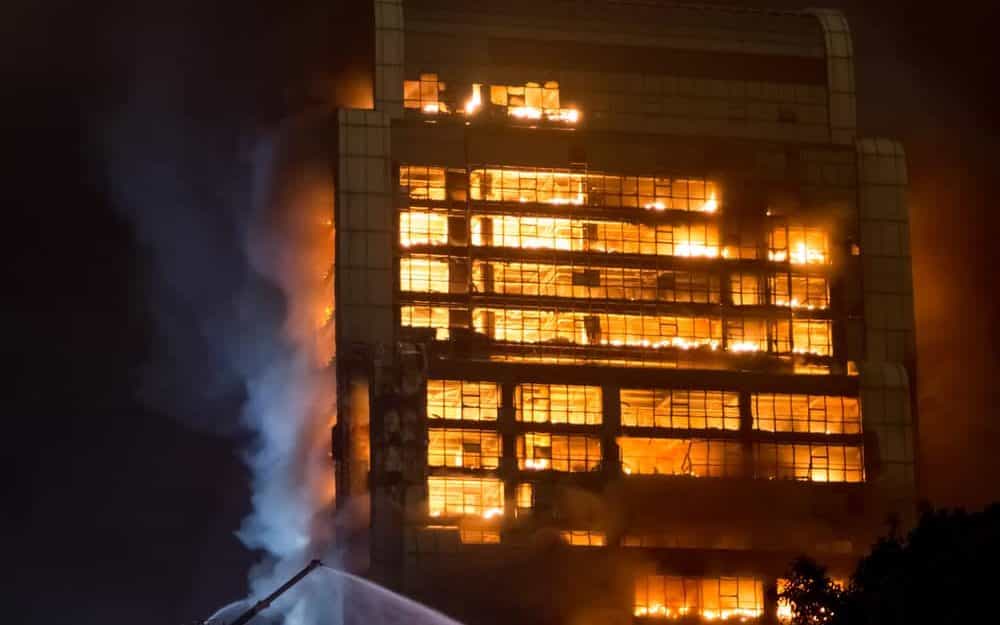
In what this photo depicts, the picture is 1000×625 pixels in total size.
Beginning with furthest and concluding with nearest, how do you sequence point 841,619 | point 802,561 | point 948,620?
point 802,561, point 841,619, point 948,620

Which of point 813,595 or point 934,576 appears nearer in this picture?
point 934,576

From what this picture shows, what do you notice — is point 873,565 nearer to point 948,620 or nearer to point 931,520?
point 931,520

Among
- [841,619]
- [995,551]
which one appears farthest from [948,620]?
[841,619]

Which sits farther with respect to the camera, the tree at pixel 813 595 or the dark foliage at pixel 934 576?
the tree at pixel 813 595

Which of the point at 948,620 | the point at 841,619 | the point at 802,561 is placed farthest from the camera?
the point at 802,561

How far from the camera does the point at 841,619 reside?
14550 cm

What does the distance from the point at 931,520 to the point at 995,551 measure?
12930 millimetres

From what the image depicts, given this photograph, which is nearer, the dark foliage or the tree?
the dark foliage

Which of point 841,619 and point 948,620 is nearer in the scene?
point 948,620

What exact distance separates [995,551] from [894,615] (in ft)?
20.2

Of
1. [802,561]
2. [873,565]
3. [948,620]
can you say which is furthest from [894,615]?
[802,561]

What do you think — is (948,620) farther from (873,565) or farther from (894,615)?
(873,565)

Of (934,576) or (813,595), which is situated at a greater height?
(934,576)

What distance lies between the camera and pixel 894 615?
13575 centimetres
